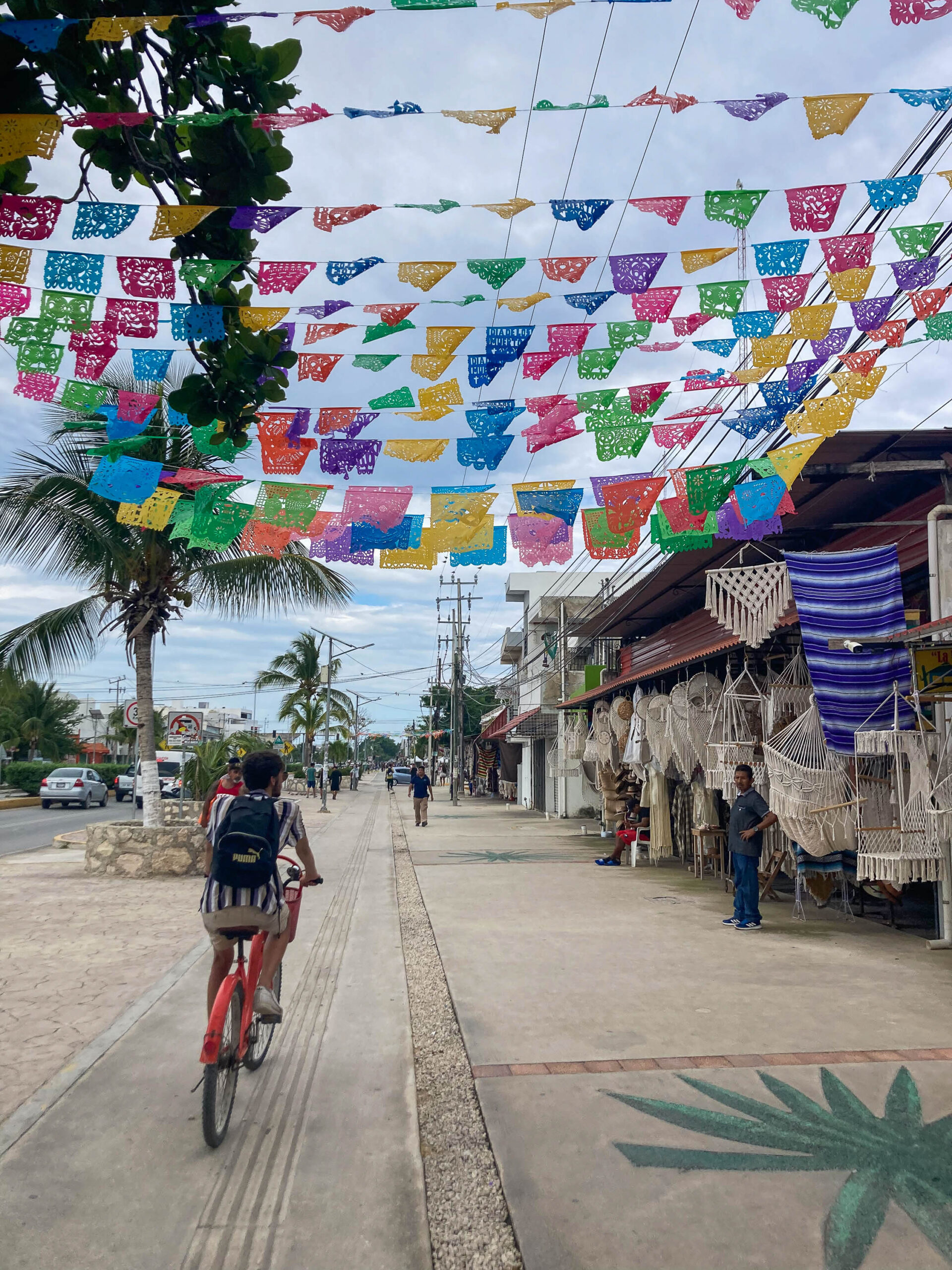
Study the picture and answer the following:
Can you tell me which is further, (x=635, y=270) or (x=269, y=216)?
(x=635, y=270)

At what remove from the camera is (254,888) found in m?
3.93

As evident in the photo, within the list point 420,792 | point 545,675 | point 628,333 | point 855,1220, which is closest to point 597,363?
point 628,333

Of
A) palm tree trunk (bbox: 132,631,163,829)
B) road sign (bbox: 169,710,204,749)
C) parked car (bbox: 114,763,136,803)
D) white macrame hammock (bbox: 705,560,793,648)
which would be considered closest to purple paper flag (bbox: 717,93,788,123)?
white macrame hammock (bbox: 705,560,793,648)

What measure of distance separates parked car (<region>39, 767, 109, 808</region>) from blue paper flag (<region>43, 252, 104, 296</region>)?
2750 centimetres

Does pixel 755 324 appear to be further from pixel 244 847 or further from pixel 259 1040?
pixel 259 1040

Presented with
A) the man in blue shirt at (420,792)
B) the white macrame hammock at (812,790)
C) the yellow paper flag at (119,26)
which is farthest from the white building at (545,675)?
the yellow paper flag at (119,26)

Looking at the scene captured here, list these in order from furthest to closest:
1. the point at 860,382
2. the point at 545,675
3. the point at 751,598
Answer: the point at 545,675 → the point at 751,598 → the point at 860,382

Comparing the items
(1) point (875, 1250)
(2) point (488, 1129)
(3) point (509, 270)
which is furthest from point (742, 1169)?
(3) point (509, 270)

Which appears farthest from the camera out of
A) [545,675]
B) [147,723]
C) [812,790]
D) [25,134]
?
[545,675]

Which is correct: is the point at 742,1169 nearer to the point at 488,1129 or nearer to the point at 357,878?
the point at 488,1129

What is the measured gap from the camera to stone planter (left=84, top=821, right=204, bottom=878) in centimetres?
1202

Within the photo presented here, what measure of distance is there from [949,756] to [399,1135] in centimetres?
519

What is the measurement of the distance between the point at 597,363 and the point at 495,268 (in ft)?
4.25

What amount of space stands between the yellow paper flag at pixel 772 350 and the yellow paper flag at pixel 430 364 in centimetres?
227
